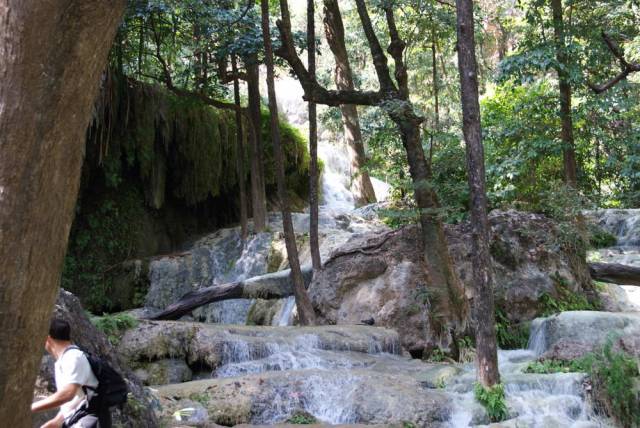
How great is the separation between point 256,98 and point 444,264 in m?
7.25

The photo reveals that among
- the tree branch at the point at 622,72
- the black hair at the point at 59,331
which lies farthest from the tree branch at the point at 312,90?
the black hair at the point at 59,331

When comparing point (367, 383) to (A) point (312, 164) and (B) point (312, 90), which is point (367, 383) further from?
(B) point (312, 90)

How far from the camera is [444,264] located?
12.3 m

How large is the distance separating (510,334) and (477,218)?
182 inches

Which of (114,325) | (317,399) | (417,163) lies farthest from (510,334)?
(114,325)

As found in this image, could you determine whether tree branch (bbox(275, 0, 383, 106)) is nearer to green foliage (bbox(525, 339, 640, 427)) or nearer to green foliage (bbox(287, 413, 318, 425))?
green foliage (bbox(525, 339, 640, 427))

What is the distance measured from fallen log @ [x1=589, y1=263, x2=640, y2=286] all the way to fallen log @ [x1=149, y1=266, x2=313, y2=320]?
226 inches

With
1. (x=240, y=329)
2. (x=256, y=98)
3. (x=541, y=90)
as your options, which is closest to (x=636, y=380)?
(x=240, y=329)

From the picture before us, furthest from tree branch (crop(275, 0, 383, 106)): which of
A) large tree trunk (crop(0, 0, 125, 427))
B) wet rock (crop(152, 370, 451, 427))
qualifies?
large tree trunk (crop(0, 0, 125, 427))

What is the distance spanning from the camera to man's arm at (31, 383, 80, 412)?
12.6ft

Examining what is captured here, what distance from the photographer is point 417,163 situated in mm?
12406

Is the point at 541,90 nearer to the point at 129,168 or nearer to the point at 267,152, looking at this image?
the point at 267,152

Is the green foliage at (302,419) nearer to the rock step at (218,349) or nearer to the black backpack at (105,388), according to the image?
the rock step at (218,349)

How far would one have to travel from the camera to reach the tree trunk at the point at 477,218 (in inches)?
318
